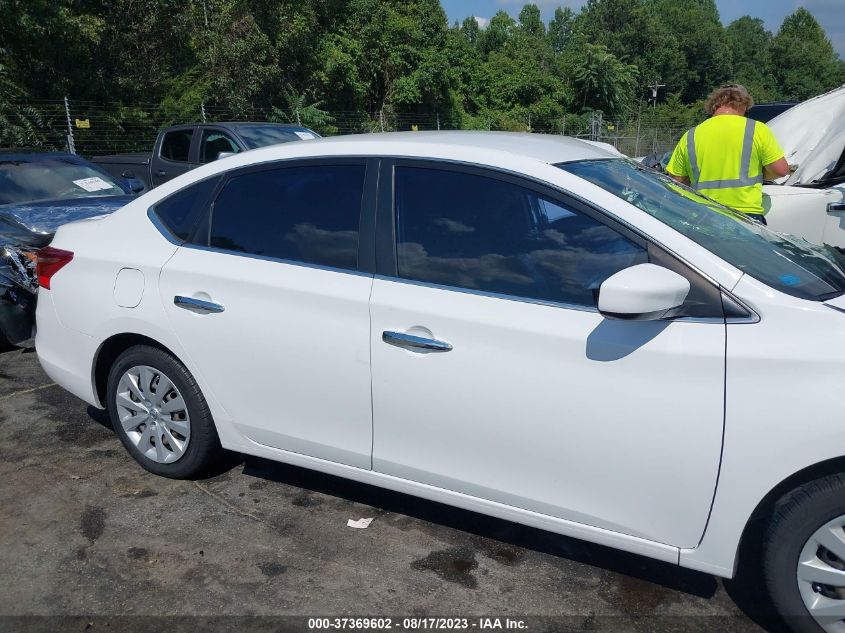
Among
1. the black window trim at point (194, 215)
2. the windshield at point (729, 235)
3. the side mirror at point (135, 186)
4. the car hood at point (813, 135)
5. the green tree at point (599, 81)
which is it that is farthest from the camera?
the green tree at point (599, 81)

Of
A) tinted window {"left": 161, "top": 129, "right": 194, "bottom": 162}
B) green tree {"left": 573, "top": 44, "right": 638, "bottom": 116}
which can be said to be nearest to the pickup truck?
tinted window {"left": 161, "top": 129, "right": 194, "bottom": 162}

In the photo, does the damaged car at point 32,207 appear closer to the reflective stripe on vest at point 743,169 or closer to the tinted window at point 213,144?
the tinted window at point 213,144

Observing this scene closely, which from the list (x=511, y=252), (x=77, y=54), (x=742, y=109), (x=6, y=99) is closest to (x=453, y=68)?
(x=77, y=54)

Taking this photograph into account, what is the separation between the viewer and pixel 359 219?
10.5 feet

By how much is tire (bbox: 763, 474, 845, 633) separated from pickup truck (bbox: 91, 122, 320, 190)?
8.91 meters

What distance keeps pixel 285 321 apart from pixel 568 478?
1317 mm

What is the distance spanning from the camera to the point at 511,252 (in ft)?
9.50

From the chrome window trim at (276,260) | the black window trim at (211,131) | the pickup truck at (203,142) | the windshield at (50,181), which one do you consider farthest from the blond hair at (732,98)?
the black window trim at (211,131)

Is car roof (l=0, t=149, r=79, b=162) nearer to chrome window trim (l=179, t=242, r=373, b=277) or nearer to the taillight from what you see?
the taillight

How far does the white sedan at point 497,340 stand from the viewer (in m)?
2.46

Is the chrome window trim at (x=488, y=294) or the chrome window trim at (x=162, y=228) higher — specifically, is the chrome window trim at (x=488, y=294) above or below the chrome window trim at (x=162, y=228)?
below

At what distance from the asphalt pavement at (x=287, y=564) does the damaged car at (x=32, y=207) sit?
2.11 meters

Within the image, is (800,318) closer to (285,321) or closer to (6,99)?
(285,321)

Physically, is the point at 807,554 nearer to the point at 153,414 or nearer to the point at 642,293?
the point at 642,293
